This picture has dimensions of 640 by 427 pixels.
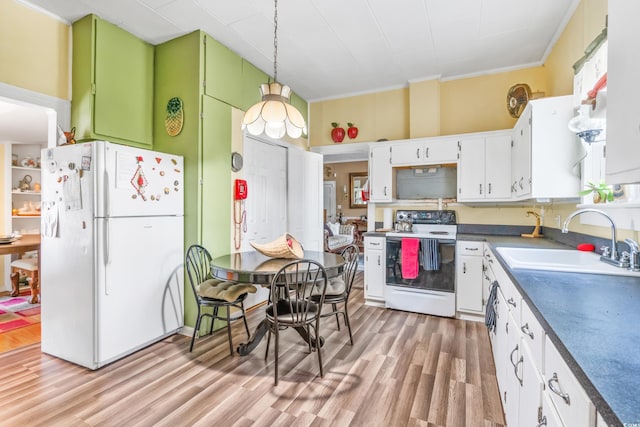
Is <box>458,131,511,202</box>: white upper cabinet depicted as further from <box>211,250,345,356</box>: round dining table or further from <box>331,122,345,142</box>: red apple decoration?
<box>211,250,345,356</box>: round dining table

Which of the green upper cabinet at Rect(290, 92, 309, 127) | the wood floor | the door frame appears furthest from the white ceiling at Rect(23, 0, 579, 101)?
the door frame

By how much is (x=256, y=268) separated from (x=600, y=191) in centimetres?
225

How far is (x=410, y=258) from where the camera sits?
3475mm

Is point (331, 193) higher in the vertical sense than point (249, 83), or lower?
lower

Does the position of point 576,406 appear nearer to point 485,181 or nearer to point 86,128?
point 485,181

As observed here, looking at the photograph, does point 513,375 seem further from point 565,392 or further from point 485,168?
point 485,168

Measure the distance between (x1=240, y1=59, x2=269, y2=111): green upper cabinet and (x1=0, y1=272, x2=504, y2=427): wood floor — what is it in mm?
2510

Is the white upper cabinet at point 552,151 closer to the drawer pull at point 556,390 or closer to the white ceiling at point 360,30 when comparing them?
the white ceiling at point 360,30

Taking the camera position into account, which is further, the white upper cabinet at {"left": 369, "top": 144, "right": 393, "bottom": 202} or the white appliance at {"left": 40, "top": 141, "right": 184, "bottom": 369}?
the white upper cabinet at {"left": 369, "top": 144, "right": 393, "bottom": 202}

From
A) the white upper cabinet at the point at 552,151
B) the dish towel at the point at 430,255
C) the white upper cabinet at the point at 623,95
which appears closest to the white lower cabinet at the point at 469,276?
the dish towel at the point at 430,255

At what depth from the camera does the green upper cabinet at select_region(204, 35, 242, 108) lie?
3027mm

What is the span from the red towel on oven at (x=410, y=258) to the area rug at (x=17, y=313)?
394 cm

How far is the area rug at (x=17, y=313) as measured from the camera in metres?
3.19

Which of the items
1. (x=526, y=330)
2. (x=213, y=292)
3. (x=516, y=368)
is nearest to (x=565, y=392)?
(x=526, y=330)
